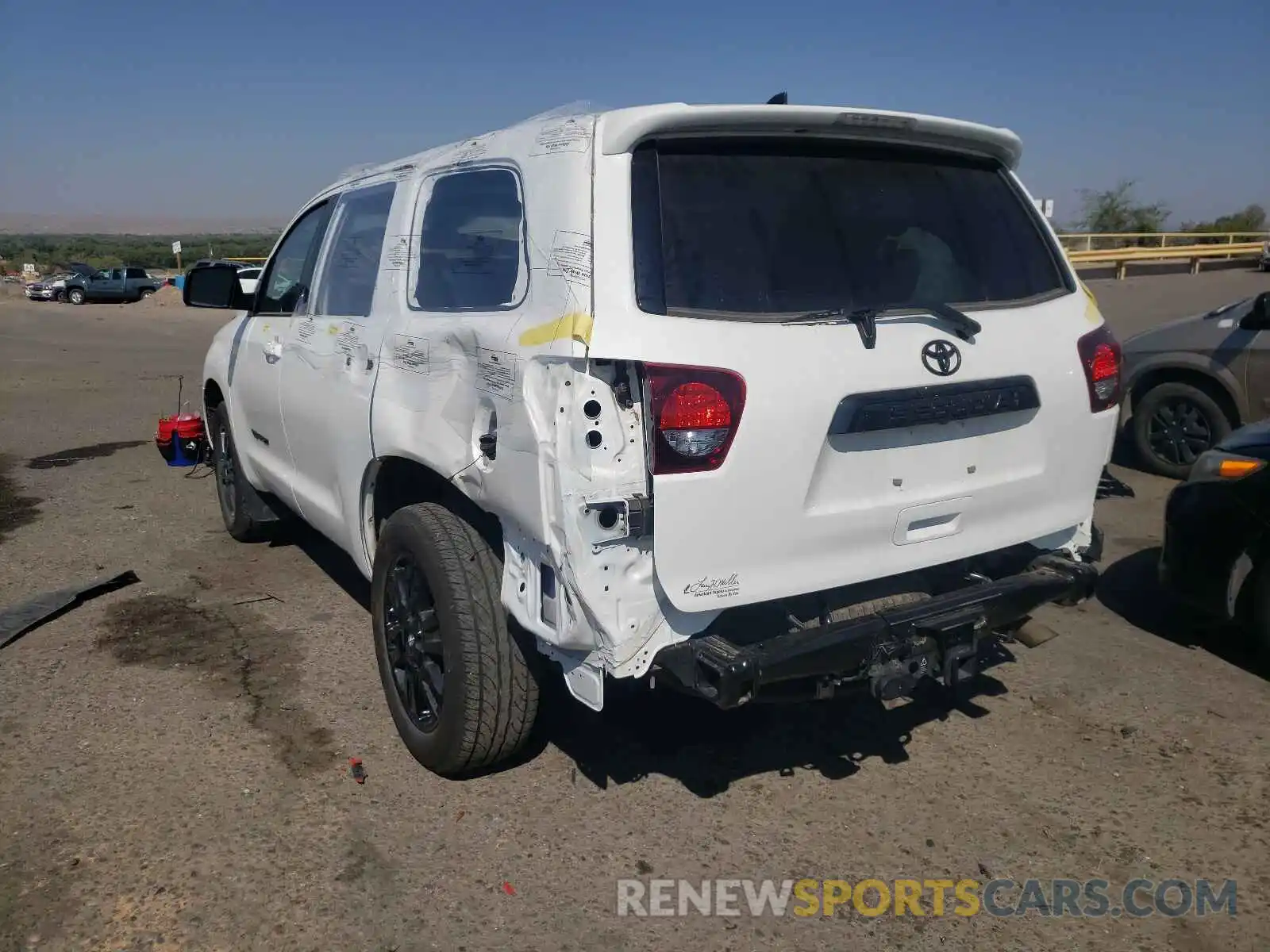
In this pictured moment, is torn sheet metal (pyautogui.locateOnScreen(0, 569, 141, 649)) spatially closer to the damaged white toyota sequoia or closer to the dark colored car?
the damaged white toyota sequoia

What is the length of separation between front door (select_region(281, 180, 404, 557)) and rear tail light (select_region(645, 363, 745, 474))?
5.11ft

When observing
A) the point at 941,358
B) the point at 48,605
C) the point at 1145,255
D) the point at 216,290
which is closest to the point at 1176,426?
the point at 941,358

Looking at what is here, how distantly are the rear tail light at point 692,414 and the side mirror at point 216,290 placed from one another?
11.8 ft

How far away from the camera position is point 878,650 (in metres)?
2.99

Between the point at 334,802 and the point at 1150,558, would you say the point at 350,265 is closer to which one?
the point at 334,802

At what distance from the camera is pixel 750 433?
2742 millimetres

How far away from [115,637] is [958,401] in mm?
3996

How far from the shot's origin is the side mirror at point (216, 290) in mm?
5496

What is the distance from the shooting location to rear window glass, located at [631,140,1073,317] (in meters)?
2.86

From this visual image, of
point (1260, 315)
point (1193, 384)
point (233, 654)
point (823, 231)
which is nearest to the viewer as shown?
point (823, 231)

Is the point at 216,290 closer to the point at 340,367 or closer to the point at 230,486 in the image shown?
the point at 230,486

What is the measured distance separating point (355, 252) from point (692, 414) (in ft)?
7.31

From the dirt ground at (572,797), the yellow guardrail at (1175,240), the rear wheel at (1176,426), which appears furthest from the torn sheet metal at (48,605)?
the yellow guardrail at (1175,240)

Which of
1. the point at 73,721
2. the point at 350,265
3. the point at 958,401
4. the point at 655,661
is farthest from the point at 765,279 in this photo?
the point at 73,721
